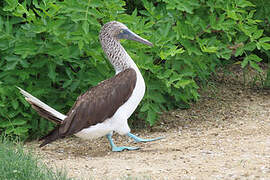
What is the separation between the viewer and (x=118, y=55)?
5.82m

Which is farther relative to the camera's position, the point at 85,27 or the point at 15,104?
the point at 15,104

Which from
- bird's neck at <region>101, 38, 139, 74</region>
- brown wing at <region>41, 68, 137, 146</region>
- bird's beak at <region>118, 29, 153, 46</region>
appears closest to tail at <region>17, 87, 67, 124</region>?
brown wing at <region>41, 68, 137, 146</region>

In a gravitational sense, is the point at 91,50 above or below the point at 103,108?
above

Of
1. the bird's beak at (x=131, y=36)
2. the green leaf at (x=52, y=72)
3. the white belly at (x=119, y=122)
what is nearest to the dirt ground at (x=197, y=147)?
the white belly at (x=119, y=122)

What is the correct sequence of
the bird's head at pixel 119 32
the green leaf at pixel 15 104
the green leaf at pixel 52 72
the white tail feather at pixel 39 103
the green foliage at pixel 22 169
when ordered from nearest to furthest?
1. the green foliage at pixel 22 169
2. the white tail feather at pixel 39 103
3. the bird's head at pixel 119 32
4. the green leaf at pixel 52 72
5. the green leaf at pixel 15 104

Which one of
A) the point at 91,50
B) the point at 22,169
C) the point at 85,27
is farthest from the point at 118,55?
the point at 22,169

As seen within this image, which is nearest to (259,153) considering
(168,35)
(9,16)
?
(168,35)

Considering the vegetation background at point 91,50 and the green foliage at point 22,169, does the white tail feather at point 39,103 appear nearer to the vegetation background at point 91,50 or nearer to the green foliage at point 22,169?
the vegetation background at point 91,50

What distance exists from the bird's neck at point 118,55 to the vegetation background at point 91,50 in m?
0.22

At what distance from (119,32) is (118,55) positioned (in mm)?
276

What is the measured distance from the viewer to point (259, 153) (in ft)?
16.2

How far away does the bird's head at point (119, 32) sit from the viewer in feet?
19.1

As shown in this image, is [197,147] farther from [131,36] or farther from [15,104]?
[15,104]

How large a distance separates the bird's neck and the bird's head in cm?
8
